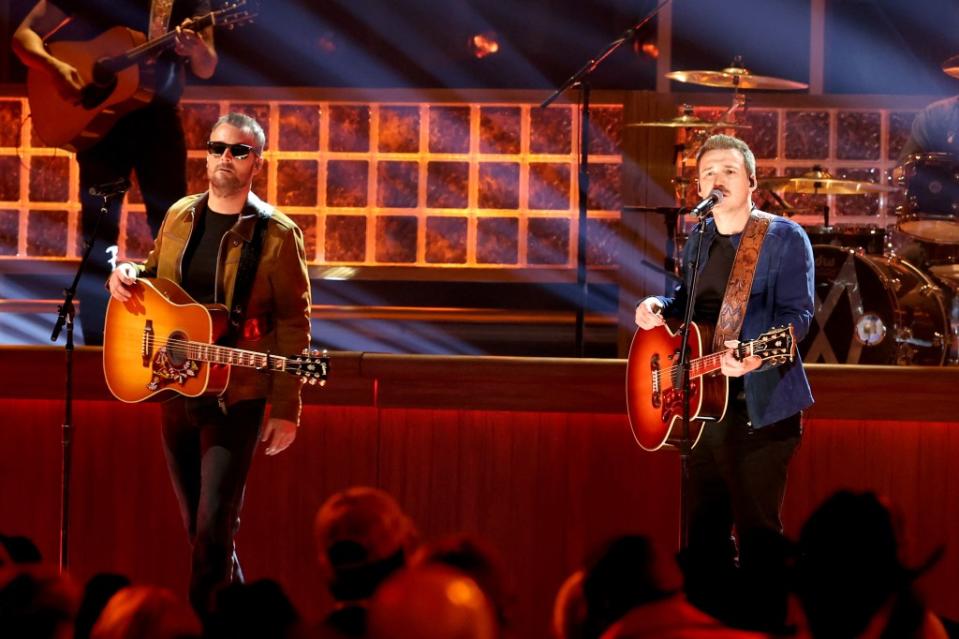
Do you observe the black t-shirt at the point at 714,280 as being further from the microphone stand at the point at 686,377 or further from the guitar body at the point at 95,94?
the guitar body at the point at 95,94

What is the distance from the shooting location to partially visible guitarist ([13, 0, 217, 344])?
21.9 feet

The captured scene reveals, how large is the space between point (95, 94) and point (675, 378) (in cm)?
410

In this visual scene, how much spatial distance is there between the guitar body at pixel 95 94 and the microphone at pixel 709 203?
3714 millimetres

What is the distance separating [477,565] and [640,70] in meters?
7.57

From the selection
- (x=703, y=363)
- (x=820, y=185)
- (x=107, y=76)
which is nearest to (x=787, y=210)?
(x=820, y=185)

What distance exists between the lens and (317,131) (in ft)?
28.8

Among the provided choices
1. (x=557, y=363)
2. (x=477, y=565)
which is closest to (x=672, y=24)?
(x=557, y=363)

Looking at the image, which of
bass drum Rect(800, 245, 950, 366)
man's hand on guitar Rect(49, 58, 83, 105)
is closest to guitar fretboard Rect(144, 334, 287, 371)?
man's hand on guitar Rect(49, 58, 83, 105)

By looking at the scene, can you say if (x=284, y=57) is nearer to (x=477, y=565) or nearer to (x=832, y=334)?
(x=832, y=334)

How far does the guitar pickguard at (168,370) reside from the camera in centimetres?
418

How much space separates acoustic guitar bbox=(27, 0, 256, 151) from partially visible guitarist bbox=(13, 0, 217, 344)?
44 mm

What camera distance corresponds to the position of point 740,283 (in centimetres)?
403

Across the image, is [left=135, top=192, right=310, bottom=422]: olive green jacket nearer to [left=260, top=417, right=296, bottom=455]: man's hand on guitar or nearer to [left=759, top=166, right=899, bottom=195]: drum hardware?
[left=260, top=417, right=296, bottom=455]: man's hand on guitar

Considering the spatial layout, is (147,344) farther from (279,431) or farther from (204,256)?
(279,431)
